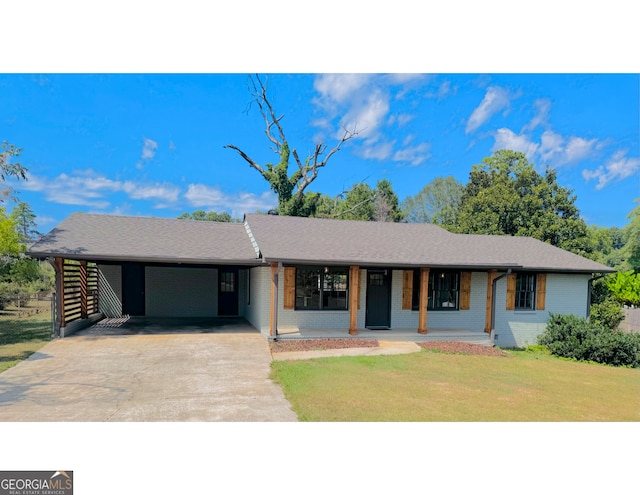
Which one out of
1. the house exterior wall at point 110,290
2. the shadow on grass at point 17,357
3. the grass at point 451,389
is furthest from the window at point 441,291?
the house exterior wall at point 110,290

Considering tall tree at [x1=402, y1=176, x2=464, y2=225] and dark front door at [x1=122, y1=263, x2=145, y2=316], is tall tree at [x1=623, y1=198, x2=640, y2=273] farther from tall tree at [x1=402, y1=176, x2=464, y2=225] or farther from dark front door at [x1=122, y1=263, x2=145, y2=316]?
dark front door at [x1=122, y1=263, x2=145, y2=316]

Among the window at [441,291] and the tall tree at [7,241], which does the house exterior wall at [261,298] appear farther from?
the tall tree at [7,241]

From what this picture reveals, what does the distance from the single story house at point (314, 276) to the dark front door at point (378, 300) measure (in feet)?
0.11

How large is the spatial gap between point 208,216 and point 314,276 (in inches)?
2147

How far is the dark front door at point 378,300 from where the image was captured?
11.8m

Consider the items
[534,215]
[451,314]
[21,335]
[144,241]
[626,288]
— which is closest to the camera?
[21,335]

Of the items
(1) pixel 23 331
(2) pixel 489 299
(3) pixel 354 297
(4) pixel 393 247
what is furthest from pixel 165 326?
(2) pixel 489 299

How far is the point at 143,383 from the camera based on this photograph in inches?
255

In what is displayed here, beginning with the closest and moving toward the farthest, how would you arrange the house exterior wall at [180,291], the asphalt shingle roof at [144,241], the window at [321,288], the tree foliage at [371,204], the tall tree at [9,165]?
the asphalt shingle roof at [144,241], the tall tree at [9,165], the window at [321,288], the house exterior wall at [180,291], the tree foliage at [371,204]

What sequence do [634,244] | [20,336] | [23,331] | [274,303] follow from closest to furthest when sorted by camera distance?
[274,303], [20,336], [23,331], [634,244]

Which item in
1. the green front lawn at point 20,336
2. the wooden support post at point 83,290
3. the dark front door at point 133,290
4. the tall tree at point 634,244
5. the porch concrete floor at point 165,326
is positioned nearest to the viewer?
the green front lawn at point 20,336

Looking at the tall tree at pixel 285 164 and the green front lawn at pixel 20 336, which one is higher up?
the tall tree at pixel 285 164

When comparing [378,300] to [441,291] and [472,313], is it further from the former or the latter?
[472,313]

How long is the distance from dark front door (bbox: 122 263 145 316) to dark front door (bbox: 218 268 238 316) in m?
2.91
